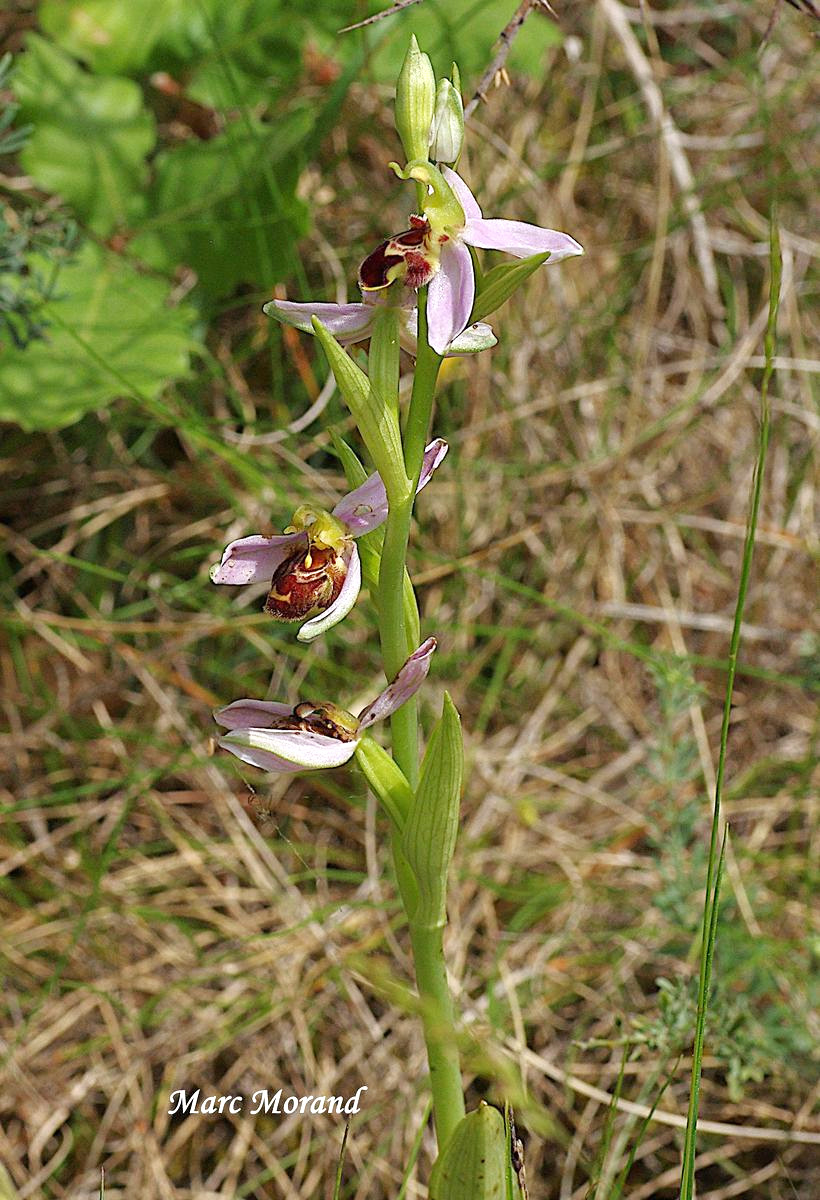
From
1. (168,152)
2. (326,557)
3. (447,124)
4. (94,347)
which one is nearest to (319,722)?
(326,557)

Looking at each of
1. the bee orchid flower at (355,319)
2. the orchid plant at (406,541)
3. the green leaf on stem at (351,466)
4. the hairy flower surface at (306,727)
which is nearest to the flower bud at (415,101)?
the orchid plant at (406,541)

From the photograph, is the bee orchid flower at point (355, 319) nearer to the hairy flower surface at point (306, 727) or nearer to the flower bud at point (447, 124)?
the flower bud at point (447, 124)

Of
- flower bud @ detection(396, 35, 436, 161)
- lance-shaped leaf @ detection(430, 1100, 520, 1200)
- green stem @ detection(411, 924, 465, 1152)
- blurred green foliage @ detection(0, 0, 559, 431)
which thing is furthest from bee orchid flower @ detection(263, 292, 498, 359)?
blurred green foliage @ detection(0, 0, 559, 431)

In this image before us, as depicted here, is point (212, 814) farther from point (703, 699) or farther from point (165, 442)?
point (703, 699)

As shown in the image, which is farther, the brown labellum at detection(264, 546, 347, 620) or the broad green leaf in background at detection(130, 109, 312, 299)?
the broad green leaf in background at detection(130, 109, 312, 299)

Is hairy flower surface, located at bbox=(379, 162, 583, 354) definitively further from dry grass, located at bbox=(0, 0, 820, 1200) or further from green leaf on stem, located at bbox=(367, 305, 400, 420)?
dry grass, located at bbox=(0, 0, 820, 1200)

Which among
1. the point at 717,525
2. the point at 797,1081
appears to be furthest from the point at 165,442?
the point at 797,1081
